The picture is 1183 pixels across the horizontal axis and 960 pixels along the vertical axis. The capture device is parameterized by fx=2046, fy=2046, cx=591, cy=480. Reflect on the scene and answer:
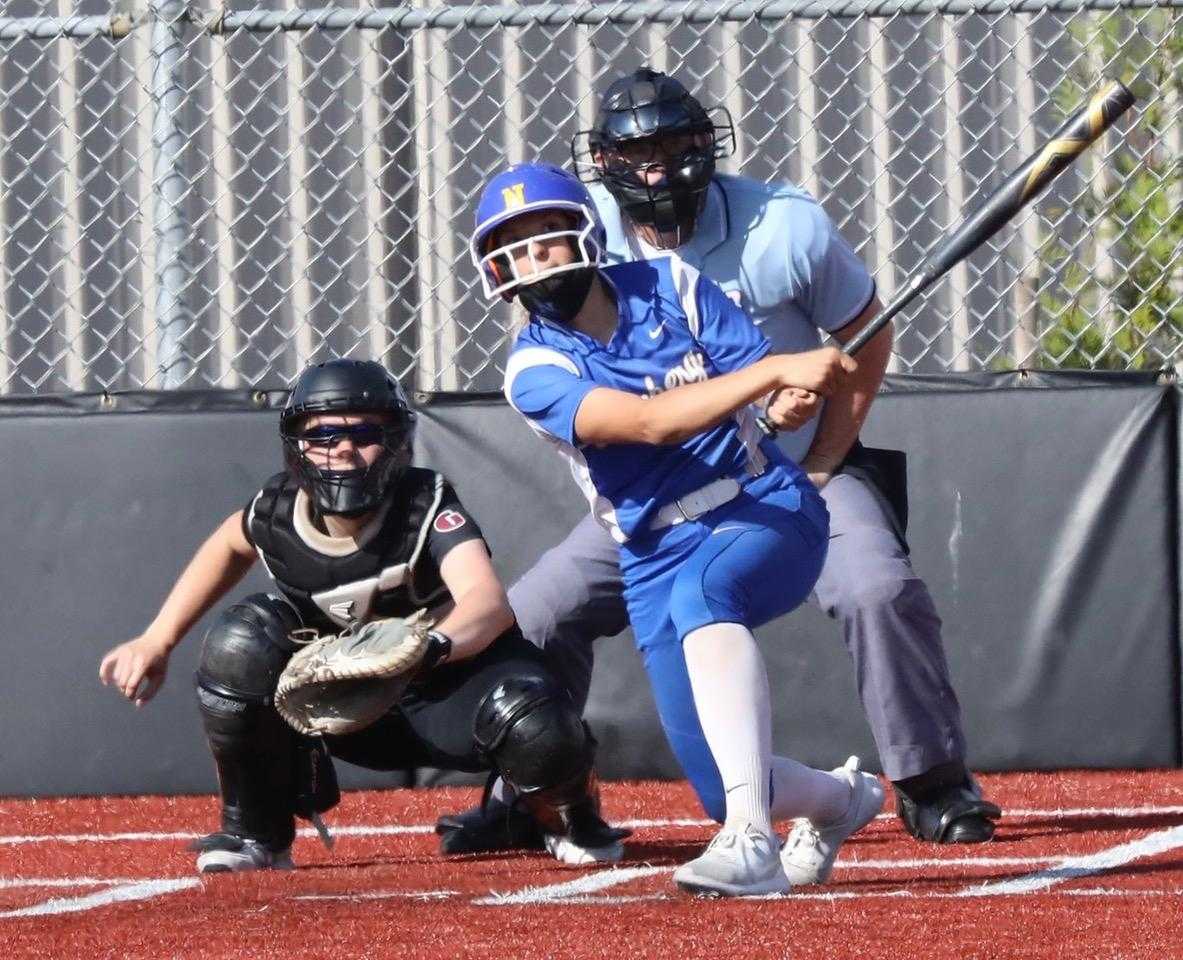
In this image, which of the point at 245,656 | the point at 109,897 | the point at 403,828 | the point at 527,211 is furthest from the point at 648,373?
the point at 403,828

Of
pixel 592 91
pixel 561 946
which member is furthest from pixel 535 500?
pixel 561 946

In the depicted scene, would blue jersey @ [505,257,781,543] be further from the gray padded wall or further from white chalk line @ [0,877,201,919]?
the gray padded wall

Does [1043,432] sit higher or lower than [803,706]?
higher

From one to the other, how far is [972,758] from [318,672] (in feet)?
8.00

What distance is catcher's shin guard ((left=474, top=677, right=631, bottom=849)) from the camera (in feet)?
13.8

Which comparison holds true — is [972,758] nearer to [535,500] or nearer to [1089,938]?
[535,500]

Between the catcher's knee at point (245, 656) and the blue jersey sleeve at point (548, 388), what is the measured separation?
83cm

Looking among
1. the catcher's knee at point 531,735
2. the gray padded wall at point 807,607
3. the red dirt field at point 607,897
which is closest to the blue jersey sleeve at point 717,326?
the catcher's knee at point 531,735

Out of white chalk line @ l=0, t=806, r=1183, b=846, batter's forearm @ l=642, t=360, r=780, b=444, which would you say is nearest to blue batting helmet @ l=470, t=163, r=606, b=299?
batter's forearm @ l=642, t=360, r=780, b=444

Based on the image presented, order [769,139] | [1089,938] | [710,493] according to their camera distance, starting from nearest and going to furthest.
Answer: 1. [1089,938]
2. [710,493]
3. [769,139]

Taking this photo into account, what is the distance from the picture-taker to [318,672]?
12.9 ft

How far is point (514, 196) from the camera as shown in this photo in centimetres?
385

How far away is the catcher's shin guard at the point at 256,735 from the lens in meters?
4.29

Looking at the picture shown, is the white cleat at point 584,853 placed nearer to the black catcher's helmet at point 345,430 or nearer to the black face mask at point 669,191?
the black catcher's helmet at point 345,430
